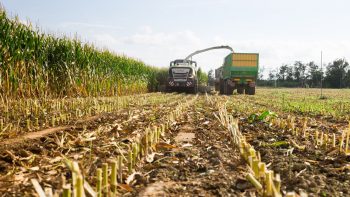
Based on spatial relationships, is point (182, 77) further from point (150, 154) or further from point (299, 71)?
point (299, 71)

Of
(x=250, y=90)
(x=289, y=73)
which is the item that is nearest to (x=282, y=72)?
(x=289, y=73)

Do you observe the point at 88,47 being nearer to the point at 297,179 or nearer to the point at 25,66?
the point at 25,66

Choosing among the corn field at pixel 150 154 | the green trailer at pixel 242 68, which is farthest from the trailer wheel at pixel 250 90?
the corn field at pixel 150 154

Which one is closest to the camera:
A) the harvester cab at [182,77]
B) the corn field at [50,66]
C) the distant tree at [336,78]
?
the corn field at [50,66]

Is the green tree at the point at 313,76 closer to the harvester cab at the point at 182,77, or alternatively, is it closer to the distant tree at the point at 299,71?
the distant tree at the point at 299,71

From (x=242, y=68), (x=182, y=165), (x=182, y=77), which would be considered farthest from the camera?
(x=182, y=77)

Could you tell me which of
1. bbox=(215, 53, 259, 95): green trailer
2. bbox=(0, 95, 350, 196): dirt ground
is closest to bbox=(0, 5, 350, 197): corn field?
bbox=(0, 95, 350, 196): dirt ground

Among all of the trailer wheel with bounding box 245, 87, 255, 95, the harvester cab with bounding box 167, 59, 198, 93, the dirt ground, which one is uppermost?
the harvester cab with bounding box 167, 59, 198, 93

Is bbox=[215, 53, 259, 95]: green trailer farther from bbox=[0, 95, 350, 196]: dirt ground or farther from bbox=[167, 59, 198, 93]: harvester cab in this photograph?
bbox=[0, 95, 350, 196]: dirt ground

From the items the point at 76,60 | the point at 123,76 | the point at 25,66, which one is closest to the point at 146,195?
the point at 25,66

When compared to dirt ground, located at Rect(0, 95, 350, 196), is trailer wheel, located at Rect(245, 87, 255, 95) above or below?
above

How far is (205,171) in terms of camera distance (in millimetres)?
3484

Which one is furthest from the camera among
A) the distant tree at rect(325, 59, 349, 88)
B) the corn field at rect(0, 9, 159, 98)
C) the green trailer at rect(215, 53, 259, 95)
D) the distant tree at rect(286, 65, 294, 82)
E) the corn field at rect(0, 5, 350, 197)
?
the distant tree at rect(286, 65, 294, 82)

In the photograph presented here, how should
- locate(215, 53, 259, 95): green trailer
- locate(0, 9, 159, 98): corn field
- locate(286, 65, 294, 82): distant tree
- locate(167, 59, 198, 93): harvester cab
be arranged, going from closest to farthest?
locate(0, 9, 159, 98): corn field, locate(215, 53, 259, 95): green trailer, locate(167, 59, 198, 93): harvester cab, locate(286, 65, 294, 82): distant tree
